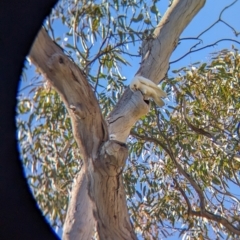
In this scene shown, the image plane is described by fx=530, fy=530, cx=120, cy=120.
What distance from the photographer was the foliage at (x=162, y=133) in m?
2.48

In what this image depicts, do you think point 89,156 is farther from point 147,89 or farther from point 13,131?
point 147,89

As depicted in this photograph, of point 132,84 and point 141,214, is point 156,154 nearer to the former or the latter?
point 141,214

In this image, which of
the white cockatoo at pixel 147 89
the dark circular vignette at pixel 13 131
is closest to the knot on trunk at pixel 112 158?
the dark circular vignette at pixel 13 131

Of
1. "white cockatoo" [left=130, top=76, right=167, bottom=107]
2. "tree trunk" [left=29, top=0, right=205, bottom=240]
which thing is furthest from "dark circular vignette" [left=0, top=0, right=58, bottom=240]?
"white cockatoo" [left=130, top=76, right=167, bottom=107]

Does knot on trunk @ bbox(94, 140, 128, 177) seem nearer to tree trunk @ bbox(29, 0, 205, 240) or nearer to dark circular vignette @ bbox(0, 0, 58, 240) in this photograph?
tree trunk @ bbox(29, 0, 205, 240)

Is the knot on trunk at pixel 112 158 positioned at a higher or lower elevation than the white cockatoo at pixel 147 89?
lower

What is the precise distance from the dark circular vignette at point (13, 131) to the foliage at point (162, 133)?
47cm

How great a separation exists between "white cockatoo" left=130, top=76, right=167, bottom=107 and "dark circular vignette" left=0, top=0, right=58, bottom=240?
1.88ft

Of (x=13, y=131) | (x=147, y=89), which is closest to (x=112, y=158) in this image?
(x=13, y=131)

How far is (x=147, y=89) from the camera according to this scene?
2285mm

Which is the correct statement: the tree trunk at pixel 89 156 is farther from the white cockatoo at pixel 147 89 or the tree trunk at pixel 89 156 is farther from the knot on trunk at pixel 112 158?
the white cockatoo at pixel 147 89

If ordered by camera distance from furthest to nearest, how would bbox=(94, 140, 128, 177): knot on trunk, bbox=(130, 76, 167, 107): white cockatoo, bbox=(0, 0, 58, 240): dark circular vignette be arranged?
1. bbox=(130, 76, 167, 107): white cockatoo
2. bbox=(0, 0, 58, 240): dark circular vignette
3. bbox=(94, 140, 128, 177): knot on trunk

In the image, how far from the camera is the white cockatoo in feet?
7.43

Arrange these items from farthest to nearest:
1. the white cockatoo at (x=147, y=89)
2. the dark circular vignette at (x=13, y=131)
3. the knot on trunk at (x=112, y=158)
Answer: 1. the white cockatoo at (x=147, y=89)
2. the dark circular vignette at (x=13, y=131)
3. the knot on trunk at (x=112, y=158)
